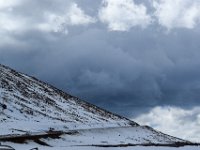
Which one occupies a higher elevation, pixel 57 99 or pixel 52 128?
pixel 57 99

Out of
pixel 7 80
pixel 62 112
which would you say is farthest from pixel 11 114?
pixel 7 80

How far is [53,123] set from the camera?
8256cm

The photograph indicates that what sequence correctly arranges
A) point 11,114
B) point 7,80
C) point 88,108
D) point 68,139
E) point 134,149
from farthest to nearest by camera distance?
point 88,108 < point 7,80 < point 11,114 < point 68,139 < point 134,149

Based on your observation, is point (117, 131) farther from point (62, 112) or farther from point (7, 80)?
point (7, 80)

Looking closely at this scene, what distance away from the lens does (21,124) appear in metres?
69.6

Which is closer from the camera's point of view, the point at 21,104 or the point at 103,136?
the point at 103,136

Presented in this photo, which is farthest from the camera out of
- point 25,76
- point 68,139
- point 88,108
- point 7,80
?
point 25,76

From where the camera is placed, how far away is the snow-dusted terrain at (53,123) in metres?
54.7

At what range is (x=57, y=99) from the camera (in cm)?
11806

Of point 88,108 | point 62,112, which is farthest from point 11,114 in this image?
point 88,108

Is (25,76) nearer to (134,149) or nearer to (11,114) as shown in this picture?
(11,114)

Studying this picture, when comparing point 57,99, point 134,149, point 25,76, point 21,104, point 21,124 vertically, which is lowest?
point 134,149

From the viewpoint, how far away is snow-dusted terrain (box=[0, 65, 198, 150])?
5466 centimetres

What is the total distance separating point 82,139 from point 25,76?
240 ft
